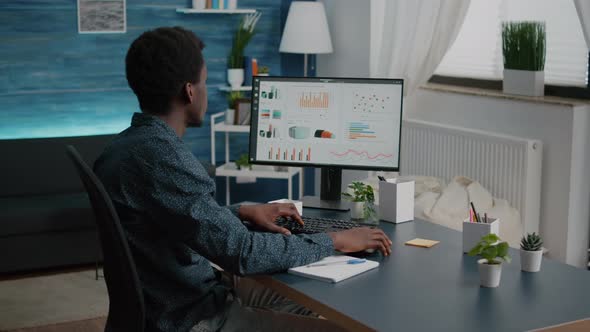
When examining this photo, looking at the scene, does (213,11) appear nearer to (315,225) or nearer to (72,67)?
(72,67)

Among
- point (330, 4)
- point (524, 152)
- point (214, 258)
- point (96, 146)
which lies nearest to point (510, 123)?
point (524, 152)

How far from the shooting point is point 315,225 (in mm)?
2594

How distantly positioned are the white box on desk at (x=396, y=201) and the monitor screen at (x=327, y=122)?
18cm

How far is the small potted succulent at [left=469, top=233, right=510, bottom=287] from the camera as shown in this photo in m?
2.05

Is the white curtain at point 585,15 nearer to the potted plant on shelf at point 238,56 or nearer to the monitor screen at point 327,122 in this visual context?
the monitor screen at point 327,122

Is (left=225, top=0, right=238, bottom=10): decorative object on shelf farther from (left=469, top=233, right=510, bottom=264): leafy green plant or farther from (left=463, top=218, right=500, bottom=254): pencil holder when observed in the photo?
(left=469, top=233, right=510, bottom=264): leafy green plant

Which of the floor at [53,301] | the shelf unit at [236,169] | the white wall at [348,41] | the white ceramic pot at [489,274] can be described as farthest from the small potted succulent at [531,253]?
the white wall at [348,41]

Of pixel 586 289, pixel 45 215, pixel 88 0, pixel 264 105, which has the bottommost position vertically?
pixel 45 215

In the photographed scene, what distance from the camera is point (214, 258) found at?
6.83 ft

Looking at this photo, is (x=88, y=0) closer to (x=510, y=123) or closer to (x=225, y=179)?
(x=225, y=179)

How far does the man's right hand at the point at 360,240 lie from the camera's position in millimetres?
2312

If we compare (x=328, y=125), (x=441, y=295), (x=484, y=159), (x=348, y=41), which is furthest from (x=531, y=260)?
(x=348, y=41)

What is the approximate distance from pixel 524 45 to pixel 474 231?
228 cm

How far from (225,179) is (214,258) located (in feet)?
12.7
